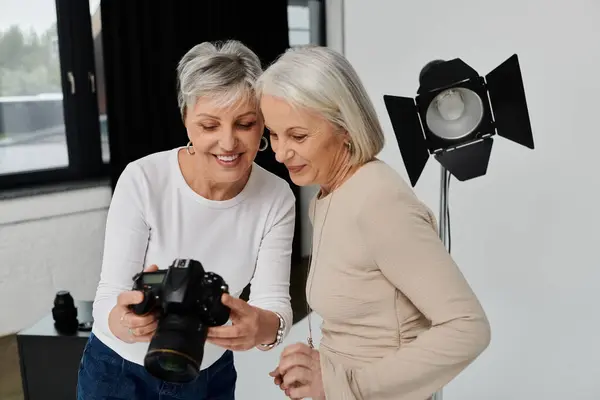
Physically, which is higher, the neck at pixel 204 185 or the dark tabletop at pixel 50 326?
the neck at pixel 204 185

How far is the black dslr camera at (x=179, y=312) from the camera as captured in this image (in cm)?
78

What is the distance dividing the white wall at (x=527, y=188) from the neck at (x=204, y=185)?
1.31 meters

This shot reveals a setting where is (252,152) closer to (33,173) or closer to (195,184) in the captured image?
(195,184)

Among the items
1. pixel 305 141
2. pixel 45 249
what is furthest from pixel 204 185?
pixel 45 249

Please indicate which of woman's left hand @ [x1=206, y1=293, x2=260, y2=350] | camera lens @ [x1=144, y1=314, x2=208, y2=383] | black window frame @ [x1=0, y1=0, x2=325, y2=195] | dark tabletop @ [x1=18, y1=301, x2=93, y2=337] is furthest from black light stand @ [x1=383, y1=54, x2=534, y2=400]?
black window frame @ [x1=0, y1=0, x2=325, y2=195]

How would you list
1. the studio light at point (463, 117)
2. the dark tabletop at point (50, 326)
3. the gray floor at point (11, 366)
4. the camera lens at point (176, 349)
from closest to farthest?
the camera lens at point (176, 349) → the studio light at point (463, 117) → the dark tabletop at point (50, 326) → the gray floor at point (11, 366)

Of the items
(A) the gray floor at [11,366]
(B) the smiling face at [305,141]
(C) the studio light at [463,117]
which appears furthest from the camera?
(A) the gray floor at [11,366]

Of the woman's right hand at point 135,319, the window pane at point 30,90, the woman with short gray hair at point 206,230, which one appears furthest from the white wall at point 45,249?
the woman's right hand at point 135,319

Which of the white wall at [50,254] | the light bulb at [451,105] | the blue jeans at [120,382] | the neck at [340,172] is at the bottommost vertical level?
the white wall at [50,254]

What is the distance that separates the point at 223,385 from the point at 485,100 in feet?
2.92

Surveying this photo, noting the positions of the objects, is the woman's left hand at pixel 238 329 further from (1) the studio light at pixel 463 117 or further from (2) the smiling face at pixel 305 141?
(1) the studio light at pixel 463 117

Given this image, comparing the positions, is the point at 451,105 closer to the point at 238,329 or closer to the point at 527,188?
the point at 527,188

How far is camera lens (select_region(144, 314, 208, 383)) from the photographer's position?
771mm

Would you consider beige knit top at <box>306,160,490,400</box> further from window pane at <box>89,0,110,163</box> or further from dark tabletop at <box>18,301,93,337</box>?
window pane at <box>89,0,110,163</box>
